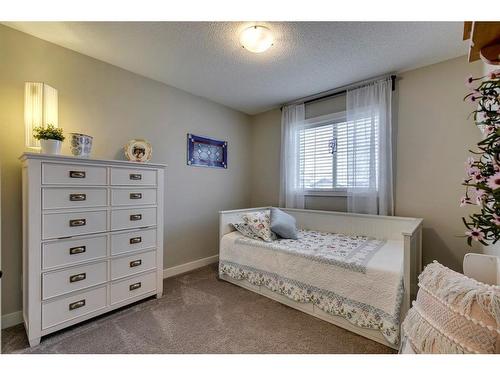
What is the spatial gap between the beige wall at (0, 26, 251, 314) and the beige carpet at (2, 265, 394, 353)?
67 cm

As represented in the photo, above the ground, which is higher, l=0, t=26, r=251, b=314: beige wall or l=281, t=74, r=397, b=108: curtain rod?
l=281, t=74, r=397, b=108: curtain rod

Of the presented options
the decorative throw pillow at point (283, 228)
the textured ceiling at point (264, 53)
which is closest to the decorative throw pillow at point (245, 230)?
the decorative throw pillow at point (283, 228)

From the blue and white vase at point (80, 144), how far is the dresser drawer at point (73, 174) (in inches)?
8.0

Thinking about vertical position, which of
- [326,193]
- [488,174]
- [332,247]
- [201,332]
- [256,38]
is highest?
[256,38]

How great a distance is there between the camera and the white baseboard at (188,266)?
2702 mm

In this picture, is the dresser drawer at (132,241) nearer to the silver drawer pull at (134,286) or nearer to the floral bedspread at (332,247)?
the silver drawer pull at (134,286)

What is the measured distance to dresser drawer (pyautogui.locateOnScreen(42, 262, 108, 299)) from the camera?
5.06 feet

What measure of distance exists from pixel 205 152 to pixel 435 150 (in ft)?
8.66

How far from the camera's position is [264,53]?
6.65 ft

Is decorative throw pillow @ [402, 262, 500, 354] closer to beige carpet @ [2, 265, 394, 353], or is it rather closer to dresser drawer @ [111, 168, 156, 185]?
beige carpet @ [2, 265, 394, 353]

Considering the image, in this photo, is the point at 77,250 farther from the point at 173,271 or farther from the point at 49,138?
the point at 173,271

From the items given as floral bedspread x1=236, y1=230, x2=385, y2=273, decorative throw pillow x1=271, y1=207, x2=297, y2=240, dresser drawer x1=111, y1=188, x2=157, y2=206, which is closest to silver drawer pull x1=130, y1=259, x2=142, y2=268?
dresser drawer x1=111, y1=188, x2=157, y2=206

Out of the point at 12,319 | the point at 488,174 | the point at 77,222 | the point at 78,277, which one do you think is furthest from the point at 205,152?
the point at 488,174
